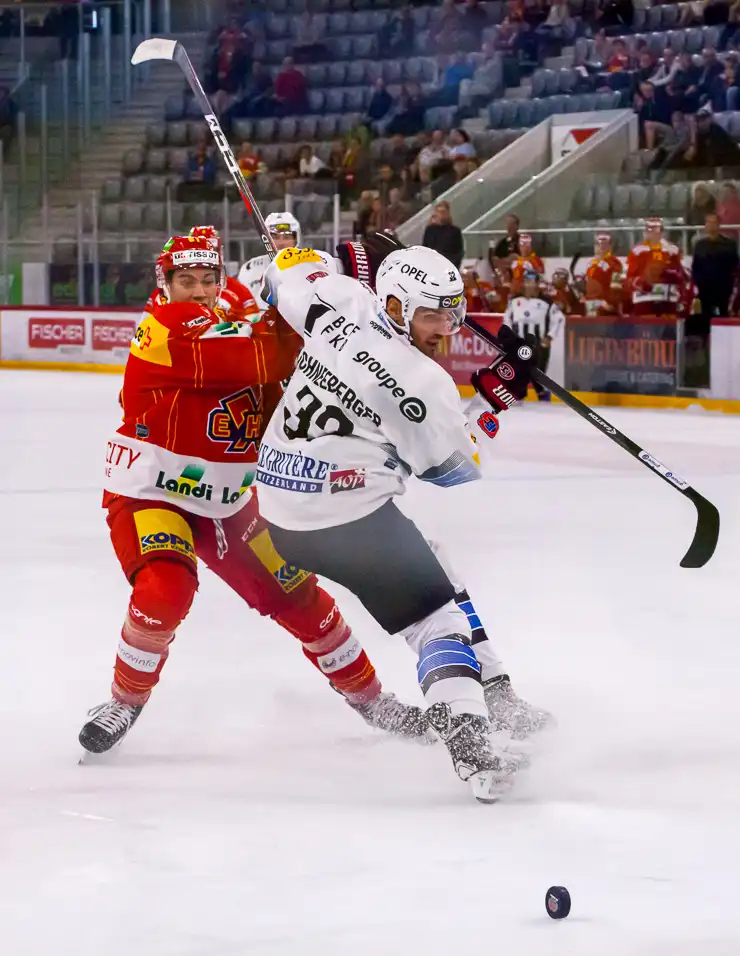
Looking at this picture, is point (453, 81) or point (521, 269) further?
point (453, 81)

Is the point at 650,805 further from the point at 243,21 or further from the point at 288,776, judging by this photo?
the point at 243,21

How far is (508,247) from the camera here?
1415cm

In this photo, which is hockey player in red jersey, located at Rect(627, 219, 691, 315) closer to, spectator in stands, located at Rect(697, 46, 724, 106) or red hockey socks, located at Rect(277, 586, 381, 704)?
spectator in stands, located at Rect(697, 46, 724, 106)

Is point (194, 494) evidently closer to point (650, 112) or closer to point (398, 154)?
point (650, 112)

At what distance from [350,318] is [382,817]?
0.98m

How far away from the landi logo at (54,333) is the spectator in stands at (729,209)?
6604 millimetres

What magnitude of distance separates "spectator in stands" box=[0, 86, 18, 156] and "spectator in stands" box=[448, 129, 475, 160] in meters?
5.37

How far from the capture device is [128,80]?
67.1ft

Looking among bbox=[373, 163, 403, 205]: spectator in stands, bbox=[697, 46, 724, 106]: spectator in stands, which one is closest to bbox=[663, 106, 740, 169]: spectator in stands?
bbox=[697, 46, 724, 106]: spectator in stands

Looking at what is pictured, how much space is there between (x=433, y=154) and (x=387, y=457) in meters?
14.1

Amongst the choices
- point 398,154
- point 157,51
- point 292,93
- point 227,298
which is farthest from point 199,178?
point 227,298

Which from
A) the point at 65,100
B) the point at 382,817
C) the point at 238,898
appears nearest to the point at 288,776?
the point at 382,817

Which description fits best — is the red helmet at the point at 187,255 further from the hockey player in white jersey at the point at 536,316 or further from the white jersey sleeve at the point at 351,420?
the hockey player in white jersey at the point at 536,316

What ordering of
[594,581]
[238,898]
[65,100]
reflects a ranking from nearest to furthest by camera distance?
[238,898] < [594,581] < [65,100]
